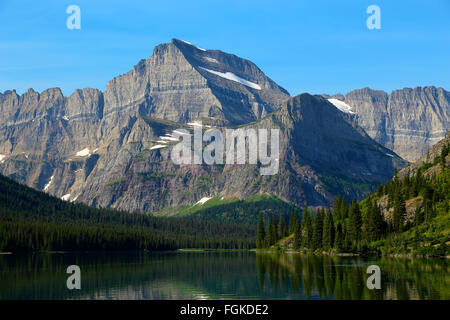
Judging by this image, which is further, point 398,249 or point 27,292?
point 398,249

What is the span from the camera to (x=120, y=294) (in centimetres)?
10594

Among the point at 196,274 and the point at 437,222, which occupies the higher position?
the point at 437,222

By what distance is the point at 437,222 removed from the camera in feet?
605

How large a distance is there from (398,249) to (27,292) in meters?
119

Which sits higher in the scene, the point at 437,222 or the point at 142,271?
the point at 437,222

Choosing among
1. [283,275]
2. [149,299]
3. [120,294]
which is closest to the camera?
[149,299]

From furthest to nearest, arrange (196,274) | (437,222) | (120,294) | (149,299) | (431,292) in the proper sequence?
(437,222)
(196,274)
(120,294)
(149,299)
(431,292)
